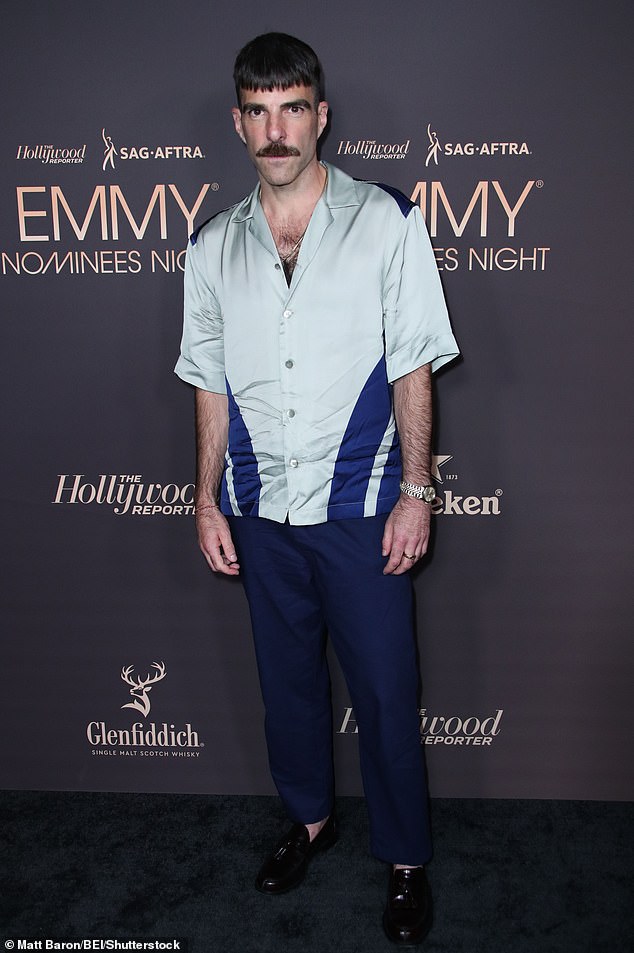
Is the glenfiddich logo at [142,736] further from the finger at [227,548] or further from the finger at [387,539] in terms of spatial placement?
the finger at [387,539]

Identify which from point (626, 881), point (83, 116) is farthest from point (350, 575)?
point (83, 116)

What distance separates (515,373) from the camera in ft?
6.82

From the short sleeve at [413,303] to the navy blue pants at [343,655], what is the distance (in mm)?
376

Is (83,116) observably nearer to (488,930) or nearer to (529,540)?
(529,540)

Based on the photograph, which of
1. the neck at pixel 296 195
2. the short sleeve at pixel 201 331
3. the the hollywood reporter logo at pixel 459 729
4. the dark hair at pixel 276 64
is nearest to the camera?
the dark hair at pixel 276 64

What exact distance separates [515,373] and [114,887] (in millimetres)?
1614

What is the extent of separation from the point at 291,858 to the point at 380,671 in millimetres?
579

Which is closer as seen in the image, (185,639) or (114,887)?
(114,887)

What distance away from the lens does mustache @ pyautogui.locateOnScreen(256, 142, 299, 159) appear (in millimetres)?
1672

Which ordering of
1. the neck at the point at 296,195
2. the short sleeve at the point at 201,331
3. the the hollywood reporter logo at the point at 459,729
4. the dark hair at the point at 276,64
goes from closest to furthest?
1. the dark hair at the point at 276,64
2. the neck at the point at 296,195
3. the short sleeve at the point at 201,331
4. the the hollywood reporter logo at the point at 459,729

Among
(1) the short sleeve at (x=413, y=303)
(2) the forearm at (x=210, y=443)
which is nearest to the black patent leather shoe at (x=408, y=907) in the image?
(2) the forearm at (x=210, y=443)

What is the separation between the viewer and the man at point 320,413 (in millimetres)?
1724

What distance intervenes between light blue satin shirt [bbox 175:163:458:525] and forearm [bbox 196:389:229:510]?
0.11 m

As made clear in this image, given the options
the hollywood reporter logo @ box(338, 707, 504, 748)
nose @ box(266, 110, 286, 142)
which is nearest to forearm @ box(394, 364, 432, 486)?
nose @ box(266, 110, 286, 142)
